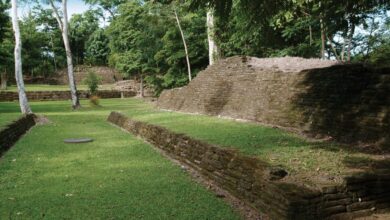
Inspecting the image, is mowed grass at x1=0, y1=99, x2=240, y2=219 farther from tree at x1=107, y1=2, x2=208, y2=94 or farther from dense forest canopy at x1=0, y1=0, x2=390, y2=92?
tree at x1=107, y1=2, x2=208, y2=94

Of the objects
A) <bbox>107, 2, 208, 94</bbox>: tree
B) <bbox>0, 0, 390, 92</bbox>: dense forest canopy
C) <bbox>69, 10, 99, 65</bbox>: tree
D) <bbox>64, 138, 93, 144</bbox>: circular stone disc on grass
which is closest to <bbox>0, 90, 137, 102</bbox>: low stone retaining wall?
<bbox>0, 0, 390, 92</bbox>: dense forest canopy

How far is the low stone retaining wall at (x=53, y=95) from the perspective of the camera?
29402mm

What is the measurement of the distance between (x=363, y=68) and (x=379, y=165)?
2829mm

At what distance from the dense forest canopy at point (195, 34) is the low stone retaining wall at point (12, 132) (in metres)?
5.11

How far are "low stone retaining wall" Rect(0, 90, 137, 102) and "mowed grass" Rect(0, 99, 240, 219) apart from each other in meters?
21.0

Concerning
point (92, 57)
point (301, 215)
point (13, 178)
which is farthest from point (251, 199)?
point (92, 57)

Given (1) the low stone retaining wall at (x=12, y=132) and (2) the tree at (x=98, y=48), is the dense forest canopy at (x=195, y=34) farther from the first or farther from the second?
(1) the low stone retaining wall at (x=12, y=132)

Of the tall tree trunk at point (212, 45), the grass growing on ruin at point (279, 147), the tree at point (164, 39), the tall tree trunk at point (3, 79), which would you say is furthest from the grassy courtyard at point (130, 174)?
the tall tree trunk at point (3, 79)

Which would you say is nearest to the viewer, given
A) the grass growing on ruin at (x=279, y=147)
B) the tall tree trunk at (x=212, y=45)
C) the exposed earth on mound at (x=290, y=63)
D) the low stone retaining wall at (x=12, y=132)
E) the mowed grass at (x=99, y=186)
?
the mowed grass at (x=99, y=186)

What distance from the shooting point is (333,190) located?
4.40 meters

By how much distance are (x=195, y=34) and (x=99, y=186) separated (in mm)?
19453

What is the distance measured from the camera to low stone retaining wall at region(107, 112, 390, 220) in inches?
169

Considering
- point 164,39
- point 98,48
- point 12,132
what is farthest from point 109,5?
point 12,132

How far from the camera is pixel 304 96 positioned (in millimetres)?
8688
